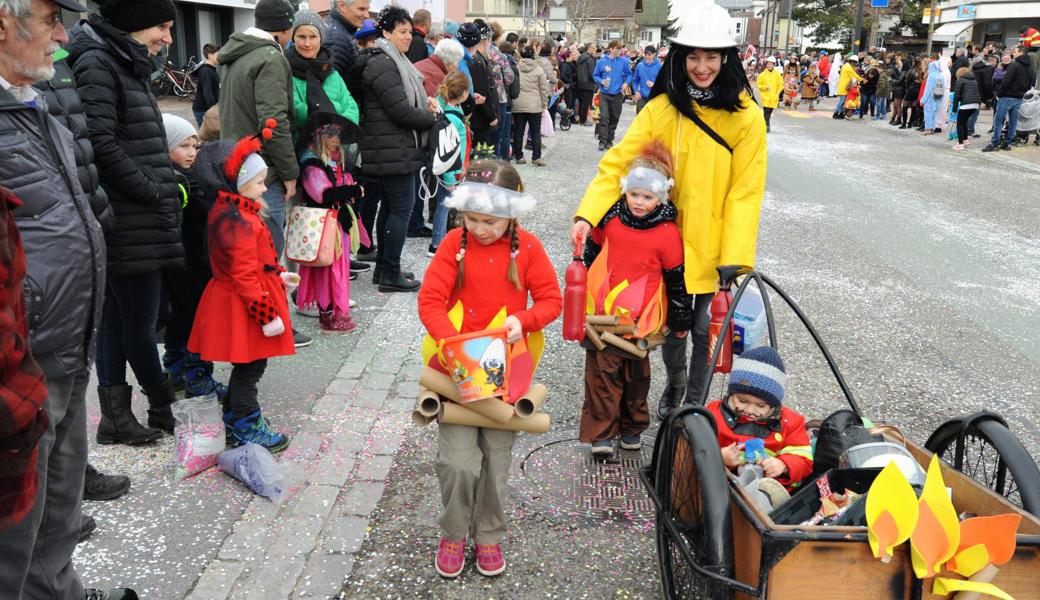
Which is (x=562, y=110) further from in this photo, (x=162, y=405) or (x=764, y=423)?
(x=764, y=423)

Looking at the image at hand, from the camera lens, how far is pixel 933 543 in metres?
2.16

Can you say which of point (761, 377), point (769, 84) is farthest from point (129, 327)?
point (769, 84)

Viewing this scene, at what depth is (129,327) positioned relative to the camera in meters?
3.68

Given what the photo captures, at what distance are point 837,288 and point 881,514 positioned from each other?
5.21m

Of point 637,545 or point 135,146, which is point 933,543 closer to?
point 637,545

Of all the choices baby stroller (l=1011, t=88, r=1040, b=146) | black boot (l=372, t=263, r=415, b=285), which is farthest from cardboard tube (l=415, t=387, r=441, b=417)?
baby stroller (l=1011, t=88, r=1040, b=146)

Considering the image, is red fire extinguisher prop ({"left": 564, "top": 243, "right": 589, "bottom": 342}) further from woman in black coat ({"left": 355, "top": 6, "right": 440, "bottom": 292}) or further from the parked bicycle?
the parked bicycle

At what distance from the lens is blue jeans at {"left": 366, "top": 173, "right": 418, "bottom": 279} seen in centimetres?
615

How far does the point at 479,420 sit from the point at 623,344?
3.20 feet

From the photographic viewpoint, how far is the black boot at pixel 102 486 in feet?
11.1

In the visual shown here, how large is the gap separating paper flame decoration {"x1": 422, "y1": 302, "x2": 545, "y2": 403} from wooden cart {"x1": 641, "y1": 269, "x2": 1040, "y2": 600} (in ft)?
1.79

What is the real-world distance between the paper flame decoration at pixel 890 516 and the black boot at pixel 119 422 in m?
3.14

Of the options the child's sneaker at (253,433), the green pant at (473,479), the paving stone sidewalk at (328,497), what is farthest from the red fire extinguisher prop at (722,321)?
the child's sneaker at (253,433)

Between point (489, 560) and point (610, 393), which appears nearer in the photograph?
point (489, 560)
